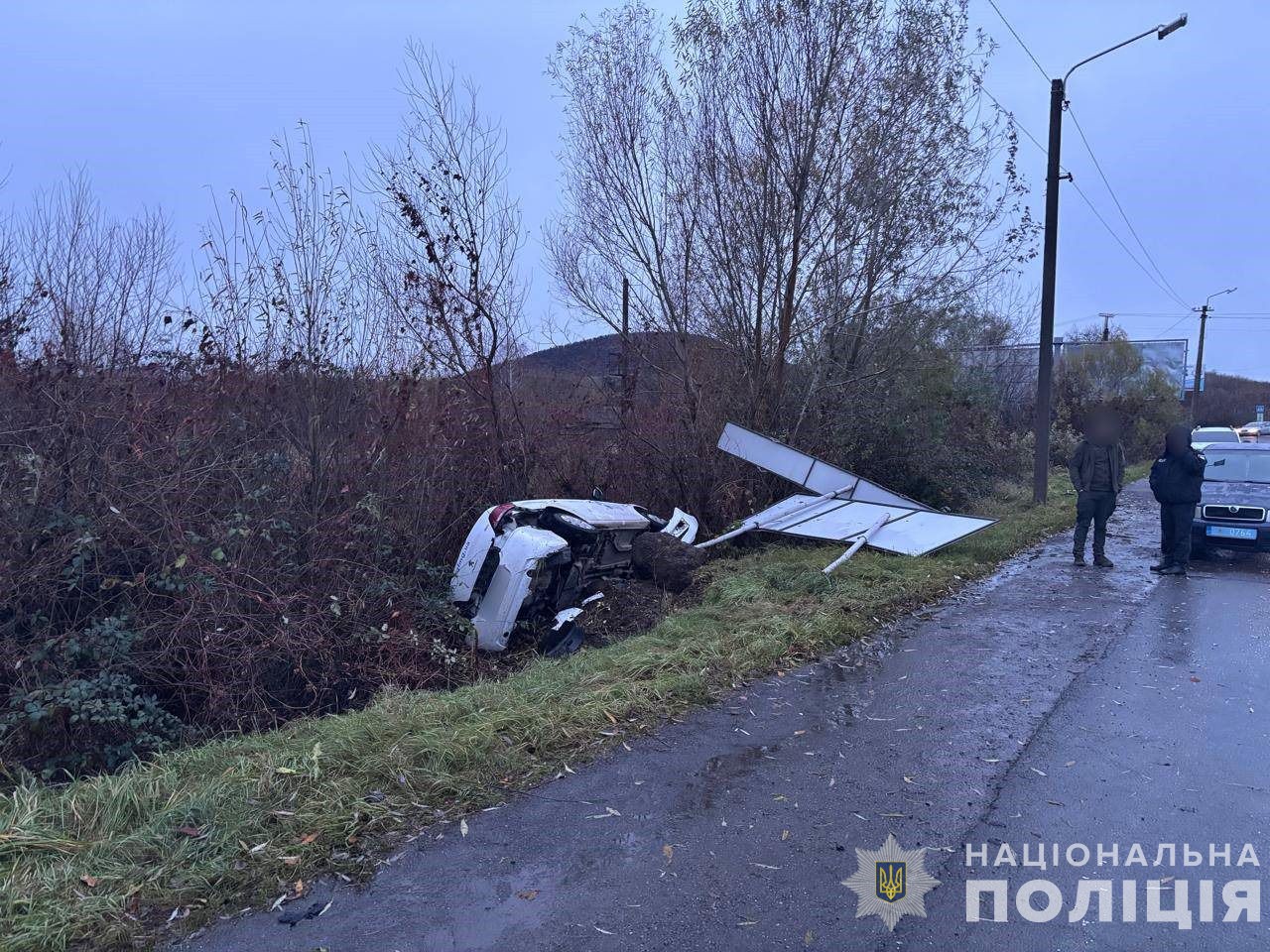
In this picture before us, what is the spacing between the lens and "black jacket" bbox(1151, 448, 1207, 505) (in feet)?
34.3

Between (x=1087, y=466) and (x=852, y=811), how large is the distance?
8.04 m

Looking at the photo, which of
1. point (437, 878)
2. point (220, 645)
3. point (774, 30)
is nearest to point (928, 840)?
point (437, 878)

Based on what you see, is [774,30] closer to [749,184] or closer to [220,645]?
[749,184]

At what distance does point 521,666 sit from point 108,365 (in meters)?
4.05

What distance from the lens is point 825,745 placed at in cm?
495

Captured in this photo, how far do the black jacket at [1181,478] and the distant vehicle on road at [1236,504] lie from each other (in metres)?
1.11

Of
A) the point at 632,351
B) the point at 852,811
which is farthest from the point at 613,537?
the point at 852,811

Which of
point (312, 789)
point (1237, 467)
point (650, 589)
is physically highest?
point (1237, 467)

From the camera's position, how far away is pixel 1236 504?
37.7 feet

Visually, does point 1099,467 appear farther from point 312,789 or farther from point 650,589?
point 312,789

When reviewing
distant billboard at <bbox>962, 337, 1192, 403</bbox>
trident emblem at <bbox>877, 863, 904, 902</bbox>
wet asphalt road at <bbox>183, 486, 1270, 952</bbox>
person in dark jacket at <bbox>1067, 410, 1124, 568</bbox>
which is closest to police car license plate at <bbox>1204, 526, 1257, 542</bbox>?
person in dark jacket at <bbox>1067, 410, 1124, 568</bbox>

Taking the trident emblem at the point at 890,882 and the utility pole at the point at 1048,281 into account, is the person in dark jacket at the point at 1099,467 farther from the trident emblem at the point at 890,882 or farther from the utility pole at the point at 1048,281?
the trident emblem at the point at 890,882

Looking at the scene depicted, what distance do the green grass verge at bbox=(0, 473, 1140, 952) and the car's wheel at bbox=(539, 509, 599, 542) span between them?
1.79 metres

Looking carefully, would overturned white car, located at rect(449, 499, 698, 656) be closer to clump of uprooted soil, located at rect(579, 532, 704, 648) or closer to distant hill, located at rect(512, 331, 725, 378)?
clump of uprooted soil, located at rect(579, 532, 704, 648)
